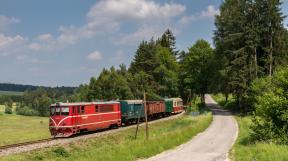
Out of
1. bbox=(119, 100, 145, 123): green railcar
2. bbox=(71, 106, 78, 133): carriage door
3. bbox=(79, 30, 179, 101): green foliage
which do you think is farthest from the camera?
bbox=(79, 30, 179, 101): green foliage

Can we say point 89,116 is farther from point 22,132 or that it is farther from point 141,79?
A: point 141,79

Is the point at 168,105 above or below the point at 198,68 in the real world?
below

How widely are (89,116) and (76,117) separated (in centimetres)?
255

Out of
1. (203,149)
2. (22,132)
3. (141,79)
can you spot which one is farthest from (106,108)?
(141,79)

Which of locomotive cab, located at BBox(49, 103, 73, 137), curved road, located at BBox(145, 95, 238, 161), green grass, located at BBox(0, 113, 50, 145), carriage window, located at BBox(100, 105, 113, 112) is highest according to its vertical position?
carriage window, located at BBox(100, 105, 113, 112)

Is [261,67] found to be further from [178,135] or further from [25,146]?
[25,146]

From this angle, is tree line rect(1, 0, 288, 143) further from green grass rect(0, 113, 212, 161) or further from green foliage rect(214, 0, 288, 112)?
green grass rect(0, 113, 212, 161)

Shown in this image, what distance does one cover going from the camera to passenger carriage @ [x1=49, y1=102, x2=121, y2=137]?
118ft

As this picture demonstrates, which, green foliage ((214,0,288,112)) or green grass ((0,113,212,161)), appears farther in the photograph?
green foliage ((214,0,288,112))

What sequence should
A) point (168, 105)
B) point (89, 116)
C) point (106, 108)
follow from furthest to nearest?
point (168, 105)
point (106, 108)
point (89, 116)

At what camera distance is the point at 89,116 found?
39250 millimetres

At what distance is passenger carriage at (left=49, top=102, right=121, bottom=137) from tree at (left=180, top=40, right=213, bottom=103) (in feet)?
187

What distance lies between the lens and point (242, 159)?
2147 cm

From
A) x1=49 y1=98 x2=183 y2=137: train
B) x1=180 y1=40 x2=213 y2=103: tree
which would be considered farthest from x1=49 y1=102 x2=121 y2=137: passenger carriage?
x1=180 y1=40 x2=213 y2=103: tree
